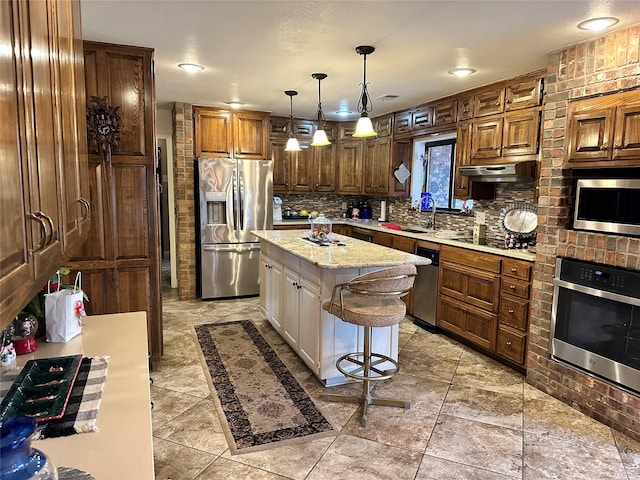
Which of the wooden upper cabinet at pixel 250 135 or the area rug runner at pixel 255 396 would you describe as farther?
the wooden upper cabinet at pixel 250 135

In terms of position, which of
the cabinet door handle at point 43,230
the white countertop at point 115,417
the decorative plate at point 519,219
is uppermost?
the cabinet door handle at point 43,230

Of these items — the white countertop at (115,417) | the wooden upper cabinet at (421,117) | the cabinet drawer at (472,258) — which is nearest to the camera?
the white countertop at (115,417)

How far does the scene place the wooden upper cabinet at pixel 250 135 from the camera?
5.45 metres

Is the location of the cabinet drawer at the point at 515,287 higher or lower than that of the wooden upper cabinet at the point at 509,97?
lower

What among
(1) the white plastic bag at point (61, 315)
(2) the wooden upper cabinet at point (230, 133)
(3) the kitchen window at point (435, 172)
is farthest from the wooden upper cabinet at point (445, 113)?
(1) the white plastic bag at point (61, 315)

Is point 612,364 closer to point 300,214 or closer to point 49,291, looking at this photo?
point 49,291

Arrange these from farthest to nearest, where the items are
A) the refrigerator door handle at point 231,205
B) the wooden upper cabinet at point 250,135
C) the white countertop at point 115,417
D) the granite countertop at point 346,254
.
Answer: the wooden upper cabinet at point 250,135
the refrigerator door handle at point 231,205
the granite countertop at point 346,254
the white countertop at point 115,417

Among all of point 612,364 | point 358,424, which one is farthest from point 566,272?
point 358,424

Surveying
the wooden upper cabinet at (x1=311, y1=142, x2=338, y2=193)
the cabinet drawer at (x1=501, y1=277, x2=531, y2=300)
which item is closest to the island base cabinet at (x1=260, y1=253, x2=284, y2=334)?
the cabinet drawer at (x1=501, y1=277, x2=531, y2=300)

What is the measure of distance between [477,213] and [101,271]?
11.7 feet

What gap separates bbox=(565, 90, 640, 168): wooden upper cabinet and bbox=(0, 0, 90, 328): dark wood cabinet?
2.86 metres

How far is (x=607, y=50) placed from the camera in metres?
2.62

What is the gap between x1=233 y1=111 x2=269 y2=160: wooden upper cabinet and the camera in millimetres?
5449

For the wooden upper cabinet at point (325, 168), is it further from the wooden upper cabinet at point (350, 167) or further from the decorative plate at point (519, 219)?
the decorative plate at point (519, 219)
